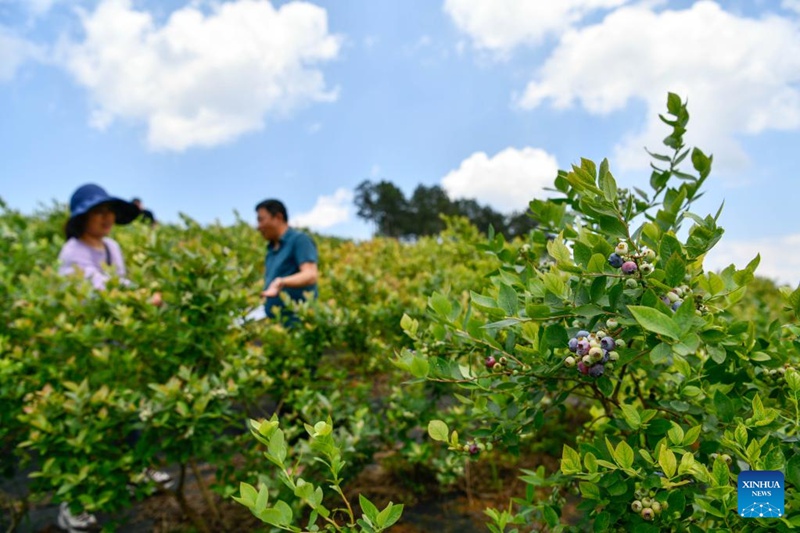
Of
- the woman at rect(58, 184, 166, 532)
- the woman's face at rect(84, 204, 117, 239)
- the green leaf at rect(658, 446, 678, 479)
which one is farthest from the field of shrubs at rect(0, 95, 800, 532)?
the woman's face at rect(84, 204, 117, 239)

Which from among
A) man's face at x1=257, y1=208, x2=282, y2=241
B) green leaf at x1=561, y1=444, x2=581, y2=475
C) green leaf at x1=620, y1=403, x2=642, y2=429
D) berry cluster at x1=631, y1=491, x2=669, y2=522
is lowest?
berry cluster at x1=631, y1=491, x2=669, y2=522

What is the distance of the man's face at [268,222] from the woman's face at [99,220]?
3.56 feet

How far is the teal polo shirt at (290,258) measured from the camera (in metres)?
3.86

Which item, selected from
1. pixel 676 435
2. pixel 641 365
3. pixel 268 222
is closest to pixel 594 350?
pixel 676 435

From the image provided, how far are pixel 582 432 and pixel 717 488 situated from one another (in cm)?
71

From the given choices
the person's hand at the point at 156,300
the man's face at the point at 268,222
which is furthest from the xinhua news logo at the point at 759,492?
the man's face at the point at 268,222

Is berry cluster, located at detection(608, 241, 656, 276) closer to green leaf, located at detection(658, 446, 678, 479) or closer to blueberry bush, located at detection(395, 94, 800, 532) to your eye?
blueberry bush, located at detection(395, 94, 800, 532)

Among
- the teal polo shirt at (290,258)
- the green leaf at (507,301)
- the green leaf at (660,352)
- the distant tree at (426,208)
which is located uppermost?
the distant tree at (426,208)

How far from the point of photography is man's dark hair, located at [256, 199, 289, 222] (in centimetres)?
406

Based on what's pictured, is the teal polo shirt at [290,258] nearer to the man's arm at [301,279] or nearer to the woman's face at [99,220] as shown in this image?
the man's arm at [301,279]

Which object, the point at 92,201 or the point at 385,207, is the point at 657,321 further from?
the point at 385,207

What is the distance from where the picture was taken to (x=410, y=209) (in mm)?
55844

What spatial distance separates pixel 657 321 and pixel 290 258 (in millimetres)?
3307

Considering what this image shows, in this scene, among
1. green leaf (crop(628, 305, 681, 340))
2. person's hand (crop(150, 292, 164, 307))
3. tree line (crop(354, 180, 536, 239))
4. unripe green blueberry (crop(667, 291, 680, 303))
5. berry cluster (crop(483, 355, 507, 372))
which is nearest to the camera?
green leaf (crop(628, 305, 681, 340))
